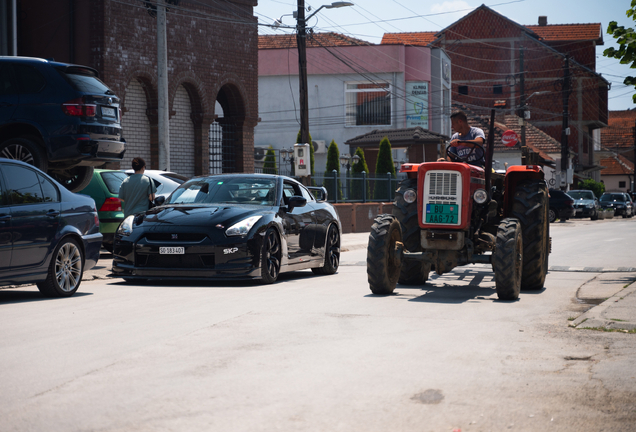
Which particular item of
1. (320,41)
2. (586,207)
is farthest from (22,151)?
(320,41)

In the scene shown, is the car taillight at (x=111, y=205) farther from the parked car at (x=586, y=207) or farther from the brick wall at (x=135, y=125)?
the parked car at (x=586, y=207)

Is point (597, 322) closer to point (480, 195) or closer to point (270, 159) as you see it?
point (480, 195)

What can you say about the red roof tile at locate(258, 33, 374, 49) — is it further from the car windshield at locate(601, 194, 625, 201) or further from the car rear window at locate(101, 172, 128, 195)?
the car rear window at locate(101, 172, 128, 195)

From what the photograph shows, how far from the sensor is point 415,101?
52844mm

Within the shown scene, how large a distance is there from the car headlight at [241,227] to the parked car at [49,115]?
2902 millimetres

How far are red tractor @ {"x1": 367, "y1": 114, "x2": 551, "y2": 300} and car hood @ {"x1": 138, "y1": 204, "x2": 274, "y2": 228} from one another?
2026mm

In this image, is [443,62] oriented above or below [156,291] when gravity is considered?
above

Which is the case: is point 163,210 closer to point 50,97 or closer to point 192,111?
point 50,97

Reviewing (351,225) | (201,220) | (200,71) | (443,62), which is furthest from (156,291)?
(443,62)

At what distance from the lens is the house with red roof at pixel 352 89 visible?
52156 millimetres

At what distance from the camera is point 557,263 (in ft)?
51.7

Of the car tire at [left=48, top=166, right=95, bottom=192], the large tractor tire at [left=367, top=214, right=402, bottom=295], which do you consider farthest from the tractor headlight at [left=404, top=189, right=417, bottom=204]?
the car tire at [left=48, top=166, right=95, bottom=192]

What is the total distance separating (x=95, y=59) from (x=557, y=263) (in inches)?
513

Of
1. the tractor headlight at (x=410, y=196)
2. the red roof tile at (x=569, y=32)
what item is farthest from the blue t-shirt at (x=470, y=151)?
the red roof tile at (x=569, y=32)
